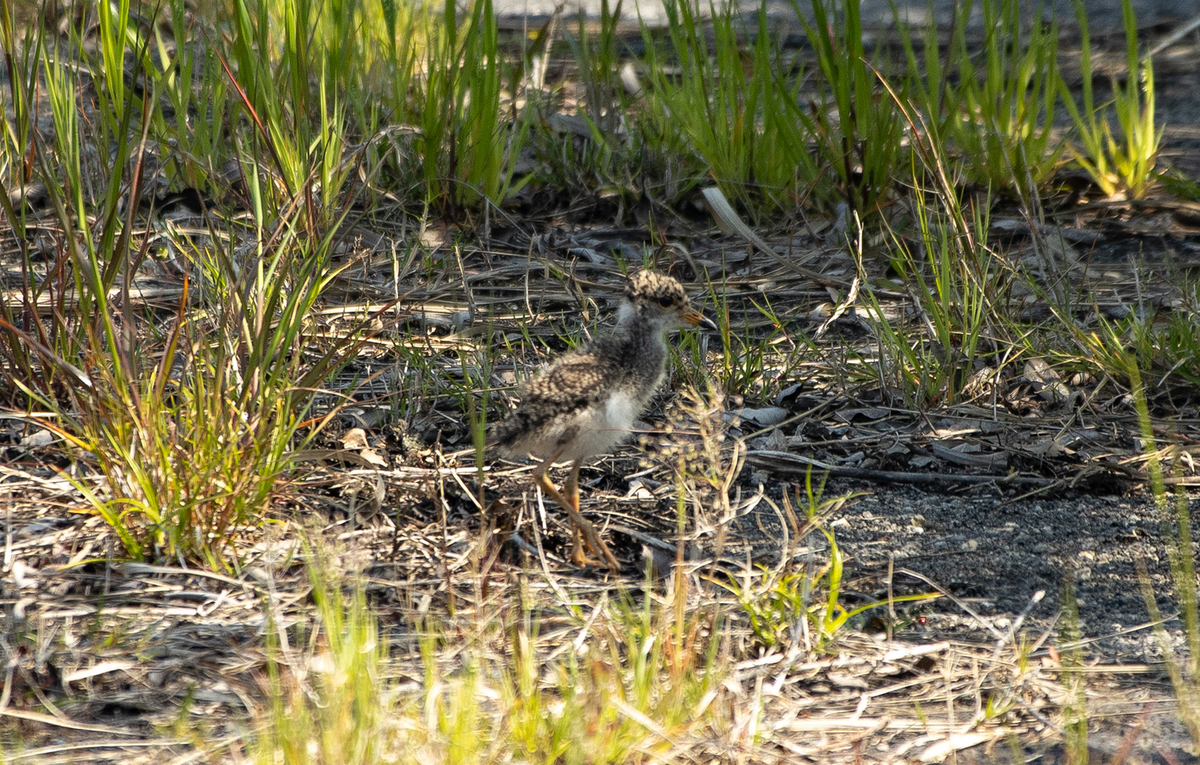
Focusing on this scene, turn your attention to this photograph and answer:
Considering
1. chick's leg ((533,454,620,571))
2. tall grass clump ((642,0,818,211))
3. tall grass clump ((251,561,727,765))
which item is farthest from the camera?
tall grass clump ((642,0,818,211))

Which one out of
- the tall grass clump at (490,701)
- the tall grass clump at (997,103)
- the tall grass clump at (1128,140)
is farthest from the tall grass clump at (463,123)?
the tall grass clump at (490,701)

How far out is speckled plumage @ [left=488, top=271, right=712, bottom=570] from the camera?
3.14 meters

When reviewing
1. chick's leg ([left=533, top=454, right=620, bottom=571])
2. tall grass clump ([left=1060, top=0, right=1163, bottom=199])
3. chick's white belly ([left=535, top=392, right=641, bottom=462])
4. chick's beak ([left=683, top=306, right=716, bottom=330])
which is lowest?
chick's leg ([left=533, top=454, right=620, bottom=571])

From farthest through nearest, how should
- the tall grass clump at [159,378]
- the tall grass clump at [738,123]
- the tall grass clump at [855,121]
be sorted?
the tall grass clump at [738,123] → the tall grass clump at [855,121] → the tall grass clump at [159,378]

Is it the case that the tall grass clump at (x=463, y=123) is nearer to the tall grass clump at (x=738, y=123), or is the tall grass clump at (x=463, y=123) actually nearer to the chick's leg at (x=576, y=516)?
the tall grass clump at (x=738, y=123)

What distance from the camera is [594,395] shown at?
10.6 feet

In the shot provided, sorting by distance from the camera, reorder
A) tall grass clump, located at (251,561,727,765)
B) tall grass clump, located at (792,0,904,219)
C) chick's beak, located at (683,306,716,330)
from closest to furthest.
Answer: tall grass clump, located at (251,561,727,765), chick's beak, located at (683,306,716,330), tall grass clump, located at (792,0,904,219)

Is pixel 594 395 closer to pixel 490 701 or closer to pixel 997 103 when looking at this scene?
pixel 490 701

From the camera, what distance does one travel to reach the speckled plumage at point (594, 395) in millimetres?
3143

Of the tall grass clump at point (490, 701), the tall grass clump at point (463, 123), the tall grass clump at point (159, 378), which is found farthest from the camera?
the tall grass clump at point (463, 123)

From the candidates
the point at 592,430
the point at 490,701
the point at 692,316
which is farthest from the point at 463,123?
the point at 490,701

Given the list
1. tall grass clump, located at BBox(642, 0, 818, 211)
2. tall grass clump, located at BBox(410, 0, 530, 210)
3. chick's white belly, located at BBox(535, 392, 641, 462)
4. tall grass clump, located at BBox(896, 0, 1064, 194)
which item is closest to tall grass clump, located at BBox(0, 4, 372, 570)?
chick's white belly, located at BBox(535, 392, 641, 462)

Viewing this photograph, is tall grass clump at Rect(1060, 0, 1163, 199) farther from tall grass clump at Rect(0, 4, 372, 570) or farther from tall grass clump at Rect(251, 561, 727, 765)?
tall grass clump at Rect(251, 561, 727, 765)

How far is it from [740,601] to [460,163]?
3.01m
